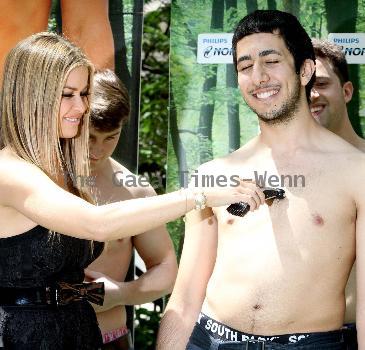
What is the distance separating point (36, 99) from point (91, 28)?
1177 millimetres

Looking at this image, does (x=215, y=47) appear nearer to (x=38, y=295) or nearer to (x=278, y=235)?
(x=278, y=235)

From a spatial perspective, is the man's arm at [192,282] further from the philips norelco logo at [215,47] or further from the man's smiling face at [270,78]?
the philips norelco logo at [215,47]

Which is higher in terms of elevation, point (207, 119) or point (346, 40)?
point (346, 40)

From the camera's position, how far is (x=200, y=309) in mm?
2930

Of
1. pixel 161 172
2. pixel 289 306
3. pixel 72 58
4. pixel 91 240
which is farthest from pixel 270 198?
pixel 161 172

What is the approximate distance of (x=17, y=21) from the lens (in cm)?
377

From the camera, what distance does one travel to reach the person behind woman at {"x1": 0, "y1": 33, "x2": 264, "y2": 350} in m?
2.66

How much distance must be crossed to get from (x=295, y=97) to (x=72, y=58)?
0.78 metres

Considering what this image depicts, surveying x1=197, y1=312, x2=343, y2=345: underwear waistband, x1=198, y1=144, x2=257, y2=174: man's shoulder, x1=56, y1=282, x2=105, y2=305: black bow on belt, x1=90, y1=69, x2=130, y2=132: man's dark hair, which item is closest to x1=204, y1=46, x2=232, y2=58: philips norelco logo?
x1=90, y1=69, x2=130, y2=132: man's dark hair

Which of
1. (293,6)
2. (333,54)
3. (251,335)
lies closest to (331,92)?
(333,54)

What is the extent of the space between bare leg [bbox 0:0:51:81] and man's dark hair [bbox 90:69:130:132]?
1.22 feet

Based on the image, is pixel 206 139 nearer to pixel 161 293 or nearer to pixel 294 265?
pixel 161 293

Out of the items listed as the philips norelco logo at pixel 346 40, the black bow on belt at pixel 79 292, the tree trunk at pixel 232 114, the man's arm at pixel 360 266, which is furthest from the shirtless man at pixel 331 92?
the black bow on belt at pixel 79 292

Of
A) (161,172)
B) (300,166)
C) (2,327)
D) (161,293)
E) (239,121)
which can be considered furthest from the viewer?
(161,172)
